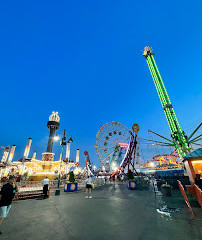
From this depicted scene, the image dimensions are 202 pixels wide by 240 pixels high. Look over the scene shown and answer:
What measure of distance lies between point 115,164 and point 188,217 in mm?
40940

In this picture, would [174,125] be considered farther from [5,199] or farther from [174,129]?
[5,199]

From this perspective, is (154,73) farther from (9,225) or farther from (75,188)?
(9,225)

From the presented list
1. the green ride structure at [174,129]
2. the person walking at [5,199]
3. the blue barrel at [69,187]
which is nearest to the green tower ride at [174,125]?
the green ride structure at [174,129]

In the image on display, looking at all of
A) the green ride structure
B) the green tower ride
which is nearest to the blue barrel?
the green ride structure

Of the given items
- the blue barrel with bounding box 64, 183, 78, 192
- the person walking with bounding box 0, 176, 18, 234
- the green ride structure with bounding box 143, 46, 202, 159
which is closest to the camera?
the person walking with bounding box 0, 176, 18, 234

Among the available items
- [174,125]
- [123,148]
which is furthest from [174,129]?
[123,148]

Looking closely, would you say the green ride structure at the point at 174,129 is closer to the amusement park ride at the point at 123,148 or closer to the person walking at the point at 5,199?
the amusement park ride at the point at 123,148

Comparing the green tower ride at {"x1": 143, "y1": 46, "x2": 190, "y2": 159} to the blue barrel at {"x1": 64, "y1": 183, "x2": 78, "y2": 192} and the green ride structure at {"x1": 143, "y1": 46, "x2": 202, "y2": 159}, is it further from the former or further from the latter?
the blue barrel at {"x1": 64, "y1": 183, "x2": 78, "y2": 192}

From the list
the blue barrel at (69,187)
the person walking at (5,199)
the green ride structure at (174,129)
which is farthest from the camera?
the green ride structure at (174,129)

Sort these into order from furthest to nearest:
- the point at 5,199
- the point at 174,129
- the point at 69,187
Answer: the point at 174,129 < the point at 69,187 < the point at 5,199

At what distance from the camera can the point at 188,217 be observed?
4.57 metres

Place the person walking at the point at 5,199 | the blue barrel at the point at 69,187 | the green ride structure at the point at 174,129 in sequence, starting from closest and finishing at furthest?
the person walking at the point at 5,199 < the blue barrel at the point at 69,187 < the green ride structure at the point at 174,129

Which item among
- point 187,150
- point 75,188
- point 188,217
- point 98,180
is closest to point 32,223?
point 188,217

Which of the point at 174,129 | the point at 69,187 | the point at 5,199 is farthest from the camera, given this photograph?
the point at 174,129
